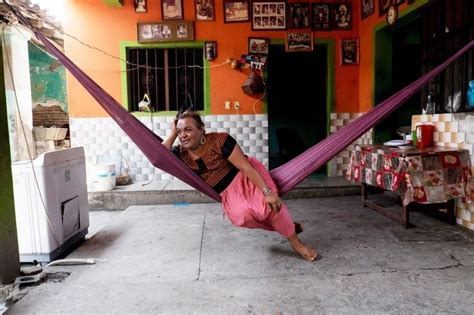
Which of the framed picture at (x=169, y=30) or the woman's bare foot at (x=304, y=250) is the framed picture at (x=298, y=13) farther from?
the woman's bare foot at (x=304, y=250)

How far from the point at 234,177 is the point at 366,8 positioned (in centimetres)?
322

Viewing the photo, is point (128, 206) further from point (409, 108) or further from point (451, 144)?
point (409, 108)

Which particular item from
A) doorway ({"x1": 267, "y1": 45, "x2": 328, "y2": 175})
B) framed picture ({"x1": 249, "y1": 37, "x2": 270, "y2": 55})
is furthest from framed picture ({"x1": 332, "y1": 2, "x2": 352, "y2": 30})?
doorway ({"x1": 267, "y1": 45, "x2": 328, "y2": 175})

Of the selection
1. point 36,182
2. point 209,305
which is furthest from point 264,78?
point 209,305

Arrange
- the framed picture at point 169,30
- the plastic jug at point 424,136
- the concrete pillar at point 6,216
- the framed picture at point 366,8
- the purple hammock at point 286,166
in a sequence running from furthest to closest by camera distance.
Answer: the framed picture at point 169,30 → the framed picture at point 366,8 → the plastic jug at point 424,136 → the purple hammock at point 286,166 → the concrete pillar at point 6,216

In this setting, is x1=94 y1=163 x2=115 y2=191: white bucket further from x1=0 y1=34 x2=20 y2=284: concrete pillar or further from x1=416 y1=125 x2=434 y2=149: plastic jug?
x1=416 y1=125 x2=434 y2=149: plastic jug

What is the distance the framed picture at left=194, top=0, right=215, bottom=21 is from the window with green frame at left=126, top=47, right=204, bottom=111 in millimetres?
417

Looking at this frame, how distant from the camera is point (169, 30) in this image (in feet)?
14.6

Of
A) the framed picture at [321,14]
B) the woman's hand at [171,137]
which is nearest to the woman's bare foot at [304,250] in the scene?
the woman's hand at [171,137]

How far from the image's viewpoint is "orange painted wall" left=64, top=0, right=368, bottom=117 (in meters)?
4.48

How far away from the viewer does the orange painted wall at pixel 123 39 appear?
448cm

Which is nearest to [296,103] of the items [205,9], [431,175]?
[205,9]

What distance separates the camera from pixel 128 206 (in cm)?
394

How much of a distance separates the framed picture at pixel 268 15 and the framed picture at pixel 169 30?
0.81 meters
